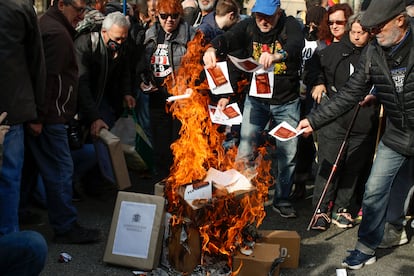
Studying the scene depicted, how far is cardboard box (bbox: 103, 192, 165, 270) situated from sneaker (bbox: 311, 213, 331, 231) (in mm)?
1815

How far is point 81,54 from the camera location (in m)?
6.25

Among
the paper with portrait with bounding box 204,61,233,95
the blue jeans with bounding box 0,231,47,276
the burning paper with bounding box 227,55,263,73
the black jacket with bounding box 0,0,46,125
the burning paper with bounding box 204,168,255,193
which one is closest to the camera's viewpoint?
the blue jeans with bounding box 0,231,47,276

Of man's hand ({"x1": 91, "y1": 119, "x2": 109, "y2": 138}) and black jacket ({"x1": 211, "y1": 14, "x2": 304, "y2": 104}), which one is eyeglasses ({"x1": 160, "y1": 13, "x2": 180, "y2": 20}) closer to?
black jacket ({"x1": 211, "y1": 14, "x2": 304, "y2": 104})

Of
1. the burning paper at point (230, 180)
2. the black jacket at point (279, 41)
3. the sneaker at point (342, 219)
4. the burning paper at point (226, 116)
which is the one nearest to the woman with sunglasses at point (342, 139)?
the sneaker at point (342, 219)

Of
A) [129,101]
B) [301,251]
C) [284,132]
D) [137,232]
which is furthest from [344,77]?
[137,232]

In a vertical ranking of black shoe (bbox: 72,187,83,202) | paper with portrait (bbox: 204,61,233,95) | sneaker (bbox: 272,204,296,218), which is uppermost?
paper with portrait (bbox: 204,61,233,95)

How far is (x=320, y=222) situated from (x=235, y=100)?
2094 mm

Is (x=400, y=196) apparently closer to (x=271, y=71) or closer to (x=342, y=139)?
(x=342, y=139)

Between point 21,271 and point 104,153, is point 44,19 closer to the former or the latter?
point 104,153

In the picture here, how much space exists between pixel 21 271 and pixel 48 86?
2.19 m

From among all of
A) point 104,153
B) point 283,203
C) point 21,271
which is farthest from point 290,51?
point 21,271

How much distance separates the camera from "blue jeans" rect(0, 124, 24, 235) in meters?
4.87

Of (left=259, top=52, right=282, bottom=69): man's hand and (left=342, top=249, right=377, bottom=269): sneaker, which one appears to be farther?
(left=259, top=52, right=282, bottom=69): man's hand

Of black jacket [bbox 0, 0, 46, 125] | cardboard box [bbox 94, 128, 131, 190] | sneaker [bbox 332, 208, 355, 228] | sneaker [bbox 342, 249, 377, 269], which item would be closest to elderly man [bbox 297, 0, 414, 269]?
sneaker [bbox 342, 249, 377, 269]
